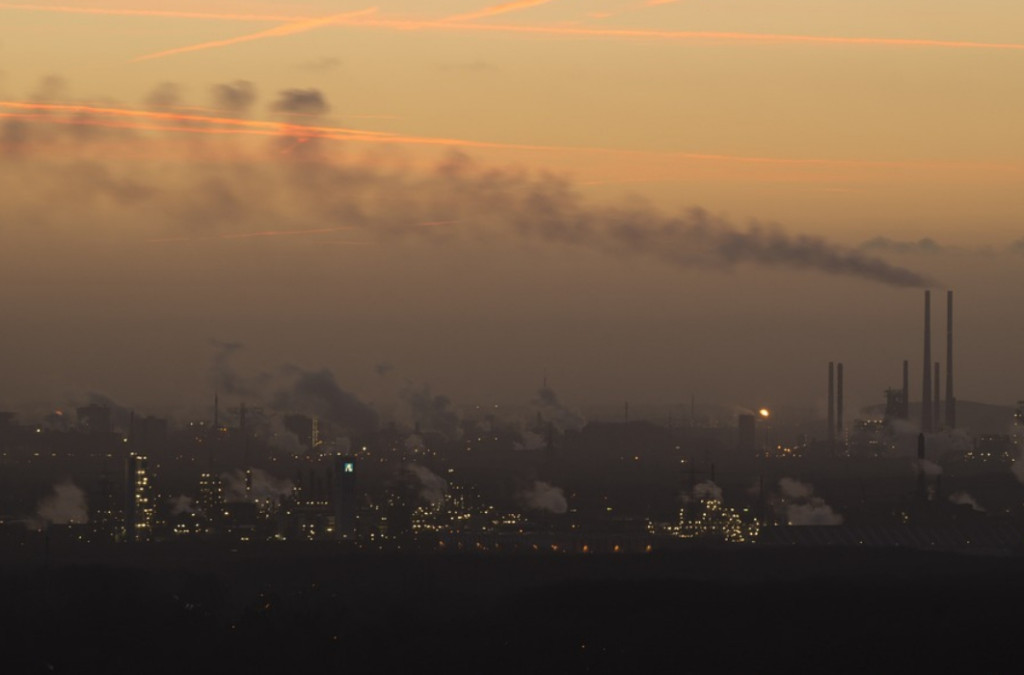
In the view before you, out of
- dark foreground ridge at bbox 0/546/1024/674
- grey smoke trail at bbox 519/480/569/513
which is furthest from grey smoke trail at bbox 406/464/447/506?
dark foreground ridge at bbox 0/546/1024/674

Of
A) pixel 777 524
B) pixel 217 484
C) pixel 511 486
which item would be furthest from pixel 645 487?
pixel 217 484

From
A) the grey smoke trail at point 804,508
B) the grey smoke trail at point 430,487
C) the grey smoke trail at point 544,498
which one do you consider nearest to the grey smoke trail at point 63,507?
the grey smoke trail at point 430,487

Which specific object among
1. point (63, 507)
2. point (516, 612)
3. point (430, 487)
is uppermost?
point (430, 487)

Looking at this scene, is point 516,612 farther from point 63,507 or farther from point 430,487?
point 63,507

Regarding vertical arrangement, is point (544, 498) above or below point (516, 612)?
above

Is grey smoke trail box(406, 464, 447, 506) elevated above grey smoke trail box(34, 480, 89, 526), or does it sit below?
above

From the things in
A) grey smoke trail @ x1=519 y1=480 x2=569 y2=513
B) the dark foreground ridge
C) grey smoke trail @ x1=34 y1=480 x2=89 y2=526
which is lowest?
the dark foreground ridge

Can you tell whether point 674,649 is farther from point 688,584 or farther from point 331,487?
point 331,487

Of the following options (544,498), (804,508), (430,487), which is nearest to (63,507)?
(430,487)

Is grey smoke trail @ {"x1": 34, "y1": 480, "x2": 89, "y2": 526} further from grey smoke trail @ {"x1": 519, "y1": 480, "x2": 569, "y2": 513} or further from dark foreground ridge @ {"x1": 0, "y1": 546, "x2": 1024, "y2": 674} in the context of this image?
grey smoke trail @ {"x1": 519, "y1": 480, "x2": 569, "y2": 513}
